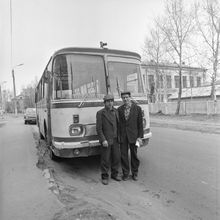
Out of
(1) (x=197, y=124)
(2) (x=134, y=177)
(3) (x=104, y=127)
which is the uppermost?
(3) (x=104, y=127)

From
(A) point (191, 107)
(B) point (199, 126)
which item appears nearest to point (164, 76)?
(A) point (191, 107)

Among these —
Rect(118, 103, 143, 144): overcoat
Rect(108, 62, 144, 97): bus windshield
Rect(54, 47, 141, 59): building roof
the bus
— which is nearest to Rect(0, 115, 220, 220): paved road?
the bus

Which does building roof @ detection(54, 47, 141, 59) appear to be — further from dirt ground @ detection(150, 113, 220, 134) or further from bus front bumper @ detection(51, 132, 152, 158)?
dirt ground @ detection(150, 113, 220, 134)

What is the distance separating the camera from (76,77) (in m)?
5.08

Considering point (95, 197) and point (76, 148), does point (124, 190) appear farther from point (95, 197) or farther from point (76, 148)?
point (76, 148)

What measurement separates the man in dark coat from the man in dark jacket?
5.7 inches

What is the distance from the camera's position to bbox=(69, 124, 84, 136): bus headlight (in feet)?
16.2

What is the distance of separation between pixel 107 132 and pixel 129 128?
0.49m

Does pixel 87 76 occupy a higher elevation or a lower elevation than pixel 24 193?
higher

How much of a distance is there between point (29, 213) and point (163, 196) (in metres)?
2.26

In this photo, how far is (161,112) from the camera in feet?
94.5

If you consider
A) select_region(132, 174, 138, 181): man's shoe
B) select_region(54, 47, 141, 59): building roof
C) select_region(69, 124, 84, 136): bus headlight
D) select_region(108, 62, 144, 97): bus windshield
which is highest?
select_region(54, 47, 141, 59): building roof

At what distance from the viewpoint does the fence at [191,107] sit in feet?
70.8

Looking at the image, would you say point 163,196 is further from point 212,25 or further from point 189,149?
point 212,25
